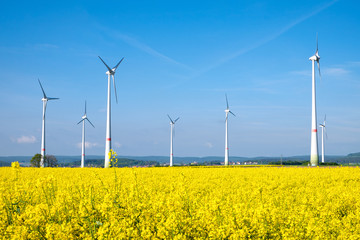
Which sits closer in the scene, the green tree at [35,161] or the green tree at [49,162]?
the green tree at [49,162]

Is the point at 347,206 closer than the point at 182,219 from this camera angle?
No

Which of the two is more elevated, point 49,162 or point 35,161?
point 35,161

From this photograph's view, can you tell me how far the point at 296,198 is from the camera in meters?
14.2

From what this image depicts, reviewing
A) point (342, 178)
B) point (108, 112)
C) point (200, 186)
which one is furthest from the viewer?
point (108, 112)

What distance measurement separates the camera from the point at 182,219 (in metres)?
7.54

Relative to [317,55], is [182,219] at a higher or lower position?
lower

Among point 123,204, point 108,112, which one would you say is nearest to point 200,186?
point 123,204

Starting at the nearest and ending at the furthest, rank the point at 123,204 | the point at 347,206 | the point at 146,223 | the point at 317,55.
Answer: the point at 146,223 < the point at 123,204 < the point at 347,206 < the point at 317,55

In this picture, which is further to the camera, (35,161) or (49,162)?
(49,162)

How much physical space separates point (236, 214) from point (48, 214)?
196 inches

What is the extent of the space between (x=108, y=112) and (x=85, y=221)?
44055mm

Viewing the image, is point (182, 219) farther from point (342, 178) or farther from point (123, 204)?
point (342, 178)

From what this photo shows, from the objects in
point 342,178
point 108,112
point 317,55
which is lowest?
point 342,178

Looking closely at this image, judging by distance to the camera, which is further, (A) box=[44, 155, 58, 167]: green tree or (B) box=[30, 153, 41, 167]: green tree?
(B) box=[30, 153, 41, 167]: green tree
